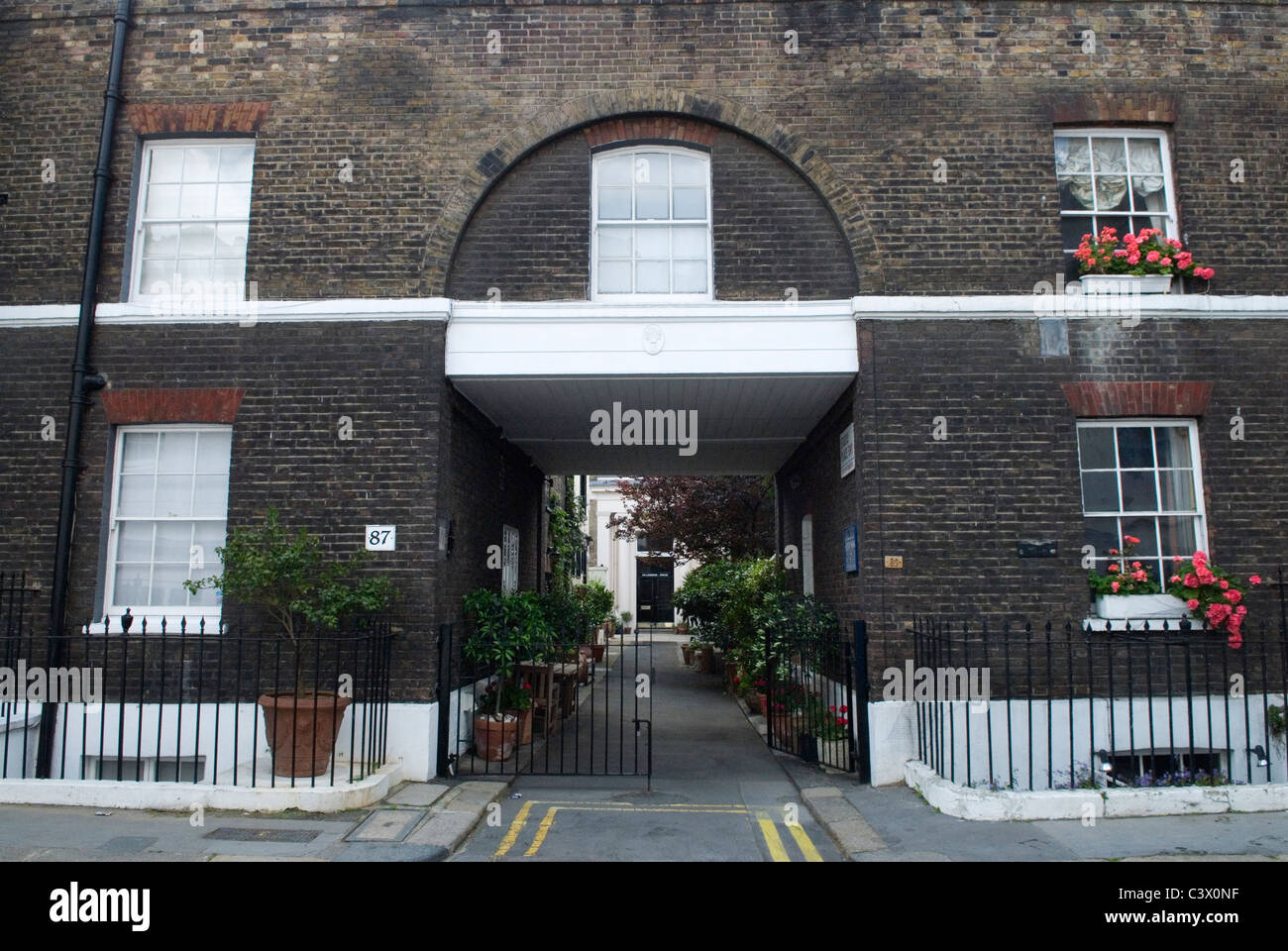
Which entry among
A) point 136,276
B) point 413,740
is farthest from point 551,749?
point 136,276

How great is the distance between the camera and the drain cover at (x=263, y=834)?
6277 millimetres

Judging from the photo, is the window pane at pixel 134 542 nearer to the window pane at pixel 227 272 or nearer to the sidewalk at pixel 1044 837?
the window pane at pixel 227 272

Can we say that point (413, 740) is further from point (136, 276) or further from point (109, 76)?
point (109, 76)

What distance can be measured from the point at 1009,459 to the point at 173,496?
811 centimetres

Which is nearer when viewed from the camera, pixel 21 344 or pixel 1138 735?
pixel 1138 735

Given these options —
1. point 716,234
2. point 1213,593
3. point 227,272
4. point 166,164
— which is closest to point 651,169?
point 716,234

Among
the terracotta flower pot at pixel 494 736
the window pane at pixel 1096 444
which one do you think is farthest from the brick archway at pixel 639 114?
the terracotta flower pot at pixel 494 736

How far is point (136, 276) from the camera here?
947cm

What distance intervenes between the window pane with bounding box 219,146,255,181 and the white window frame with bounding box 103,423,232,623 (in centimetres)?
265

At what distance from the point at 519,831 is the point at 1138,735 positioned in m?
5.68

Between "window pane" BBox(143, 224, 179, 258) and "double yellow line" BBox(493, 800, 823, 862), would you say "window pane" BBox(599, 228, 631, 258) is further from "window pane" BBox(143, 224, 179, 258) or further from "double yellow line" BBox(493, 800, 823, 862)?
"double yellow line" BBox(493, 800, 823, 862)

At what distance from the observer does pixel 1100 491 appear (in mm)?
8953

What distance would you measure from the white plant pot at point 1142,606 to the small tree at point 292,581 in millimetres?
6594

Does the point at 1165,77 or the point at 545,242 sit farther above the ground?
the point at 1165,77
